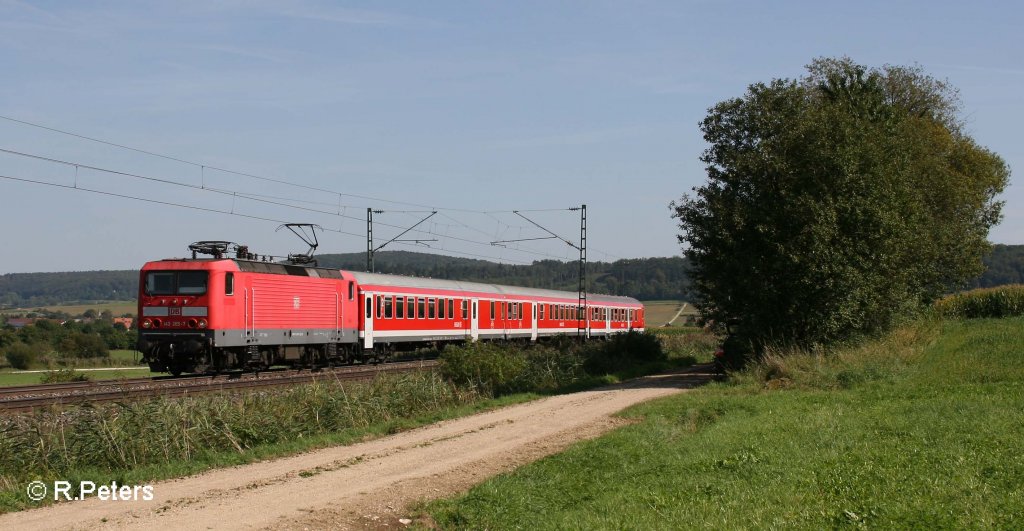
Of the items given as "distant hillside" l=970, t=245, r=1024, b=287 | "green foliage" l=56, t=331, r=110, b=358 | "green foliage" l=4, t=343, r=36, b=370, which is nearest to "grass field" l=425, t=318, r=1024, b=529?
"green foliage" l=4, t=343, r=36, b=370

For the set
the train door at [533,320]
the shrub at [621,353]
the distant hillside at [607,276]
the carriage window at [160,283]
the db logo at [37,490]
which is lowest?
the db logo at [37,490]

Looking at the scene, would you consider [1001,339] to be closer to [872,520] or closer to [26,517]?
[872,520]

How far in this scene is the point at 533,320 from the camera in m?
54.1

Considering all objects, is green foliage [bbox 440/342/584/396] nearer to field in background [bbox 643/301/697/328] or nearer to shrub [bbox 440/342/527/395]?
shrub [bbox 440/342/527/395]

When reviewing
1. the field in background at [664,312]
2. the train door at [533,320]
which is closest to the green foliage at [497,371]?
the train door at [533,320]

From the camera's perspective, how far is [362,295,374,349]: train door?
1465 inches

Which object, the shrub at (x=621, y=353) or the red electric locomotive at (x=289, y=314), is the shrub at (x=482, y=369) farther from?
the shrub at (x=621, y=353)

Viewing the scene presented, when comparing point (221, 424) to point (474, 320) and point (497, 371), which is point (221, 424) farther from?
point (474, 320)

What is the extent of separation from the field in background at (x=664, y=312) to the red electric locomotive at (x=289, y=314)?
6710 centimetres

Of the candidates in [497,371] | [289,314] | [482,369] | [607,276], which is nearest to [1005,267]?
[607,276]

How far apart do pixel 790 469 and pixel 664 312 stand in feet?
388

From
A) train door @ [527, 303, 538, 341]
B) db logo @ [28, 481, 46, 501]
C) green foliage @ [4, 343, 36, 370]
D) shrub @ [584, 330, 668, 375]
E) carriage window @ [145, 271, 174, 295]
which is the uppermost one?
carriage window @ [145, 271, 174, 295]

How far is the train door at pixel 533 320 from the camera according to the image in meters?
53.8

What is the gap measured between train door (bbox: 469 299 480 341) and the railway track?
13.8 metres
